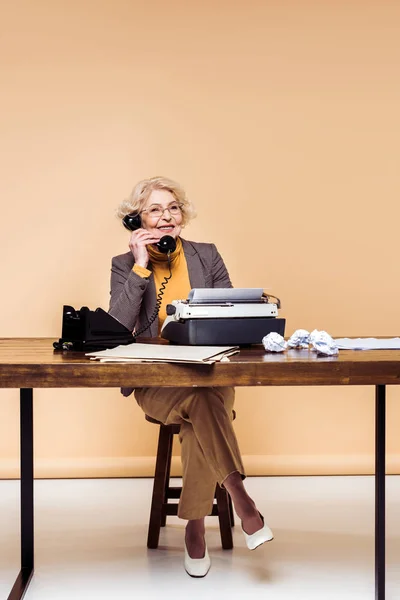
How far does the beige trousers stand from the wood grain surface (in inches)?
18.2

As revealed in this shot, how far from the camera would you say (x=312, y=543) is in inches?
103

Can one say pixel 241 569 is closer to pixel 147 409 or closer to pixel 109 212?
pixel 147 409

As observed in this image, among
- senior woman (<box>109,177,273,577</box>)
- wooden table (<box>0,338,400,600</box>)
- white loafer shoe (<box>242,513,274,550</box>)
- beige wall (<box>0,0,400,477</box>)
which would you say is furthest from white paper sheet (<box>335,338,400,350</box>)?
beige wall (<box>0,0,400,477</box>)

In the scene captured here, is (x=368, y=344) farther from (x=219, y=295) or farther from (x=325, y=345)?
(x=219, y=295)

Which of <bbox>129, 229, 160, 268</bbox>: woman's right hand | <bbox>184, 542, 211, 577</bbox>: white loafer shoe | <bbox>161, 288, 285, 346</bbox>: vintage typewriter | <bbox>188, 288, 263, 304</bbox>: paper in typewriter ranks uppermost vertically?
<bbox>129, 229, 160, 268</bbox>: woman's right hand

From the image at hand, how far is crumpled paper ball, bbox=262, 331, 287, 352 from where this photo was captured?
1.87 m

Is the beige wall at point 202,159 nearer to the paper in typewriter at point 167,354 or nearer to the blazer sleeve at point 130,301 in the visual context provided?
the blazer sleeve at point 130,301

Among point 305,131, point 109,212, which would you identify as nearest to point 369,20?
point 305,131

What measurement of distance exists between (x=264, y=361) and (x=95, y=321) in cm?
55

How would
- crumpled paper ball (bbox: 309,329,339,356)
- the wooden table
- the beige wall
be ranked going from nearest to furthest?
1. the wooden table
2. crumpled paper ball (bbox: 309,329,339,356)
3. the beige wall

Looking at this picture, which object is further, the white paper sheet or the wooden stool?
the wooden stool

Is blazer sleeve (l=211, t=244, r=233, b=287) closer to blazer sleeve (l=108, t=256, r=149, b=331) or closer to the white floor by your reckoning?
blazer sleeve (l=108, t=256, r=149, b=331)

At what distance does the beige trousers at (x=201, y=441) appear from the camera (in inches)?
82.6

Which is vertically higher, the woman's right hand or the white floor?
the woman's right hand
